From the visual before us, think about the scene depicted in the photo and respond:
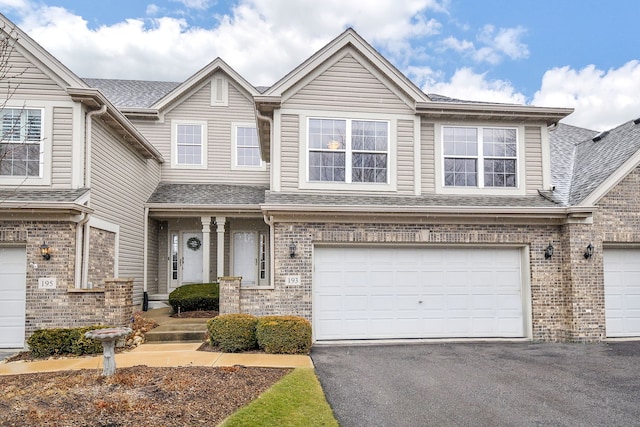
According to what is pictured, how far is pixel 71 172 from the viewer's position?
1033cm

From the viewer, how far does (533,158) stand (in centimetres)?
1207

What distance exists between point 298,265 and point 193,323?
288 cm

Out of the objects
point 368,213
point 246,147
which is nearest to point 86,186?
point 368,213

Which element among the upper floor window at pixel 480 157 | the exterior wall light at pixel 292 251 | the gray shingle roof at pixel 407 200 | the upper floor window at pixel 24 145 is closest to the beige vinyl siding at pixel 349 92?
the upper floor window at pixel 480 157

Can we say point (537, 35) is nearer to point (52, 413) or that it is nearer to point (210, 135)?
point (210, 135)

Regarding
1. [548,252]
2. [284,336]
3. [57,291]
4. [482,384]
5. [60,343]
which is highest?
[548,252]

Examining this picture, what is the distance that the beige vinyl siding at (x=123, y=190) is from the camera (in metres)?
11.1

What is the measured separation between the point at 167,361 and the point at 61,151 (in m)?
5.40

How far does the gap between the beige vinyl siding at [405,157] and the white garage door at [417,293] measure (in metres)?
1.64

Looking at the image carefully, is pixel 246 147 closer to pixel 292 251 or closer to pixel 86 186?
pixel 86 186

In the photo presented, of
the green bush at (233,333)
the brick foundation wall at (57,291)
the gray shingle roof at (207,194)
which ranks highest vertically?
the gray shingle roof at (207,194)

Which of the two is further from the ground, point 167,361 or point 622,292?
point 622,292

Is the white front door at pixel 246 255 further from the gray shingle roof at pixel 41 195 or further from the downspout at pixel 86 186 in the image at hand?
the gray shingle roof at pixel 41 195

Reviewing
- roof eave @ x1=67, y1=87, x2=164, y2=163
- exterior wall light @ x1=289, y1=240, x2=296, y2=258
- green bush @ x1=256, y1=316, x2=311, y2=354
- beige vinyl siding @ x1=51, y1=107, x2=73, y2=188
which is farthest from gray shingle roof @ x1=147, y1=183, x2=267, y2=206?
green bush @ x1=256, y1=316, x2=311, y2=354
